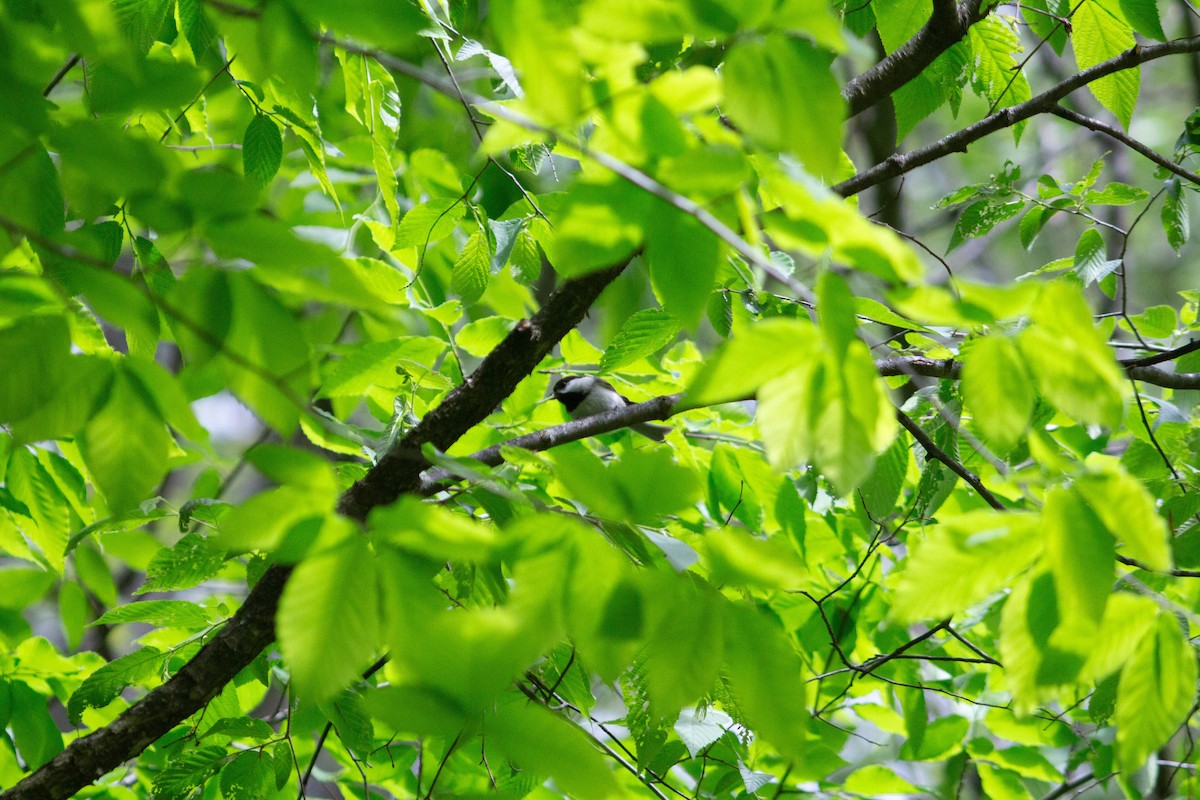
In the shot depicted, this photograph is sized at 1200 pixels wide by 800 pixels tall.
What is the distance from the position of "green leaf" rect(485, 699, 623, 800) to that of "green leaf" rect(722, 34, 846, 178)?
474mm

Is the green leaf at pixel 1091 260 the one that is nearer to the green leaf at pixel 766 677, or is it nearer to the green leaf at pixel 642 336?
the green leaf at pixel 642 336

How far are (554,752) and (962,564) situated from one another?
0.35m

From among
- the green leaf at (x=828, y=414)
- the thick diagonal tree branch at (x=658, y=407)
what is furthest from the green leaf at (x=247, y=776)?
the green leaf at (x=828, y=414)

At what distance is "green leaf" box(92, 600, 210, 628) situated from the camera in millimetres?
1637

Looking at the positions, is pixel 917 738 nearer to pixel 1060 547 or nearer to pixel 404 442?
pixel 404 442

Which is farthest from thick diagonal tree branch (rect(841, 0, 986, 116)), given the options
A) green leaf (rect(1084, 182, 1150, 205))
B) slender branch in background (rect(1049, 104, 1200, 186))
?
green leaf (rect(1084, 182, 1150, 205))

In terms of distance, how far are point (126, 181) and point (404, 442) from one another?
85 cm

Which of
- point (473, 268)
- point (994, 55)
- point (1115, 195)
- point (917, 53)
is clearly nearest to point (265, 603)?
point (473, 268)

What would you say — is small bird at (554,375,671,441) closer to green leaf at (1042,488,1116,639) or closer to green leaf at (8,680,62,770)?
green leaf at (8,680,62,770)

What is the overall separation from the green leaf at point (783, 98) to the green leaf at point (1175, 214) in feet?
4.41

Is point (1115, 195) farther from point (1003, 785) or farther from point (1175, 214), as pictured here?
point (1003, 785)

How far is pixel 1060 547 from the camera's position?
0.67m

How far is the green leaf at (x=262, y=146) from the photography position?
64.5 inches

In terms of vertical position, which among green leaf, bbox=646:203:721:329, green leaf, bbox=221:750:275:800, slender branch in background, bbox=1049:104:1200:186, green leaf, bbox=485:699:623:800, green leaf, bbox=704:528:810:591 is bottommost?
green leaf, bbox=221:750:275:800
